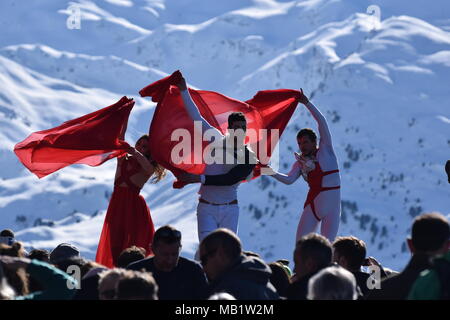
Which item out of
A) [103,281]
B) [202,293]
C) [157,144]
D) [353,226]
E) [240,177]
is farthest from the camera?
[353,226]

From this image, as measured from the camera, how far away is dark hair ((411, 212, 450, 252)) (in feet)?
27.0

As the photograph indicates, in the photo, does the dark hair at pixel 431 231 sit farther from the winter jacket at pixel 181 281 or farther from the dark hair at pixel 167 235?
the dark hair at pixel 167 235

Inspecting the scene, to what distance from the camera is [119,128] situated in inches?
576

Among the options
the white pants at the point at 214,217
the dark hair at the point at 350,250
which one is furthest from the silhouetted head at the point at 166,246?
the white pants at the point at 214,217

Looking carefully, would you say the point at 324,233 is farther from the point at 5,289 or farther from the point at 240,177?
the point at 5,289

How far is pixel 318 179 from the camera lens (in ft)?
47.2

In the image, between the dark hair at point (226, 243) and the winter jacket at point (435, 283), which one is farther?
the dark hair at point (226, 243)

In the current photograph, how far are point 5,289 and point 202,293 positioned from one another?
2.64 metres

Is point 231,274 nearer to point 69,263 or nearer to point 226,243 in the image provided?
point 226,243

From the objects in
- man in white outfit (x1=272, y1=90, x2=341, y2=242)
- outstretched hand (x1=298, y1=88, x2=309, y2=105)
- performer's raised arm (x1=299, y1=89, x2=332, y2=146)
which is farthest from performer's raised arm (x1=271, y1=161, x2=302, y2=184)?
outstretched hand (x1=298, y1=88, x2=309, y2=105)

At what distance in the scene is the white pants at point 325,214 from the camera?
14336 mm

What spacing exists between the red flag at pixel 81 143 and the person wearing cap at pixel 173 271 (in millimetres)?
Result: 4530

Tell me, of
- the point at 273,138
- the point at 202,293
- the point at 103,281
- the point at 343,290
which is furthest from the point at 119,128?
the point at 343,290

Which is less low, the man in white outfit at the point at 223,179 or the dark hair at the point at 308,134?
the dark hair at the point at 308,134
